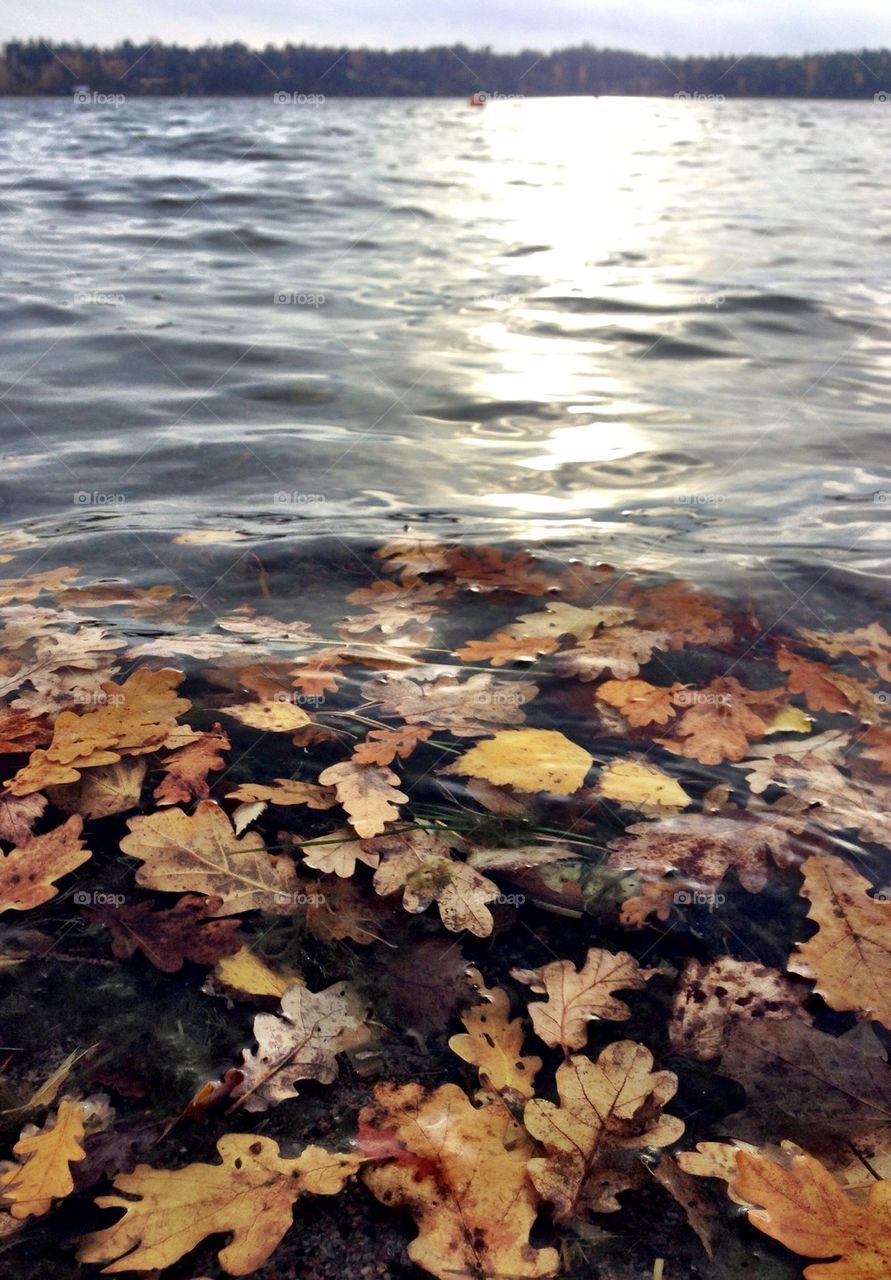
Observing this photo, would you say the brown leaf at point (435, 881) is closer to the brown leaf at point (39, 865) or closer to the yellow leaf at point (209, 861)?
the yellow leaf at point (209, 861)

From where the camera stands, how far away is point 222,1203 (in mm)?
1268

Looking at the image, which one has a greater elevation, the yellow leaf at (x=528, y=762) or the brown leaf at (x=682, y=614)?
the yellow leaf at (x=528, y=762)

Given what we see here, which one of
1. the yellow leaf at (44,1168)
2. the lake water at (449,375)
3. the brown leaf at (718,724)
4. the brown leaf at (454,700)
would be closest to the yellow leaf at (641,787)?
the brown leaf at (718,724)

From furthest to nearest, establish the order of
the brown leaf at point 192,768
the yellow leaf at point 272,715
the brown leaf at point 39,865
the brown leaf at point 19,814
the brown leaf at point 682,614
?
the brown leaf at point 682,614 < the yellow leaf at point 272,715 < the brown leaf at point 192,768 < the brown leaf at point 19,814 < the brown leaf at point 39,865

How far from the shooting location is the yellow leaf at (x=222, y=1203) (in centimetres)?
121

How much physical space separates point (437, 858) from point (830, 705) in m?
1.33

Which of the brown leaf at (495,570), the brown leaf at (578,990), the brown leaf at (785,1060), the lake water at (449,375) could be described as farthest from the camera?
the lake water at (449,375)

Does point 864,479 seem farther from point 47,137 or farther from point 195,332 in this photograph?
point 47,137

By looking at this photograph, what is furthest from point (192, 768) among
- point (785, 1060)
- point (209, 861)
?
point (785, 1060)

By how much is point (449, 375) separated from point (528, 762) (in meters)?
4.28

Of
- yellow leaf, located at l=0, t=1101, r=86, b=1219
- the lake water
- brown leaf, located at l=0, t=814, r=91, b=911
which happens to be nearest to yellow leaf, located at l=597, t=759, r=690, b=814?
brown leaf, located at l=0, t=814, r=91, b=911

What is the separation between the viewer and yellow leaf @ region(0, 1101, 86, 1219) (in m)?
1.26

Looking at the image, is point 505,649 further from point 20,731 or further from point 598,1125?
point 598,1125

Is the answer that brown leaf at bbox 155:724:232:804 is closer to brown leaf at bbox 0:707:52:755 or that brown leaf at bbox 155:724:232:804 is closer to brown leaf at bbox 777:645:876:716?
brown leaf at bbox 0:707:52:755
